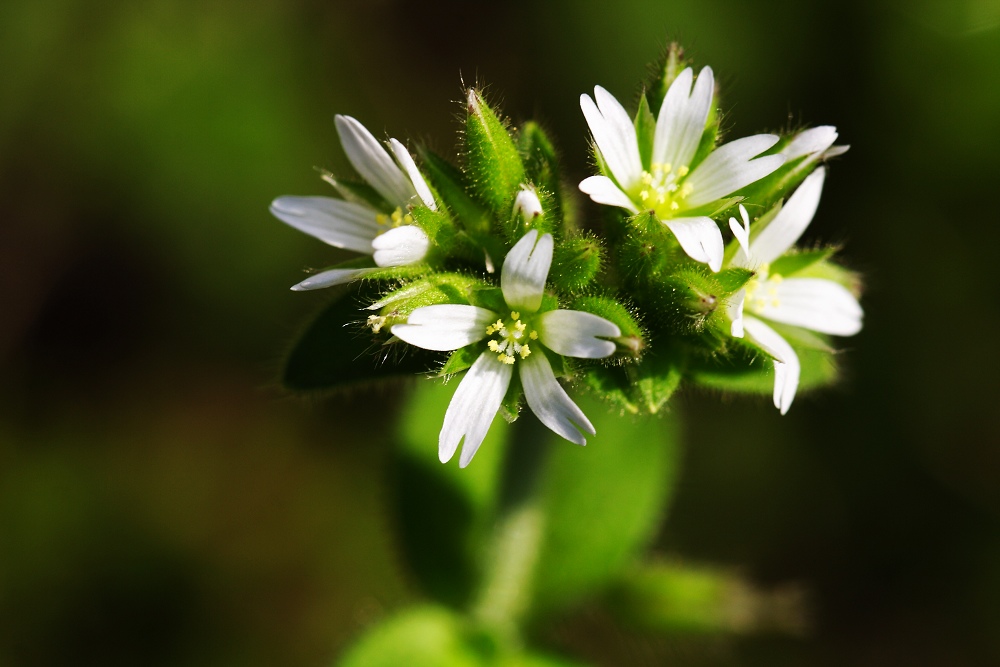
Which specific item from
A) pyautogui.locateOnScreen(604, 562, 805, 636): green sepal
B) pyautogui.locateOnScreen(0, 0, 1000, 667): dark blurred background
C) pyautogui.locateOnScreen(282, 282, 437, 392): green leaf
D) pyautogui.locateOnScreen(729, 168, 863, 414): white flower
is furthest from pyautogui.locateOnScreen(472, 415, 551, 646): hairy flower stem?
pyautogui.locateOnScreen(0, 0, 1000, 667): dark blurred background

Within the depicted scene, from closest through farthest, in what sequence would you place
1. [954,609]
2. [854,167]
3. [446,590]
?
[446,590], [954,609], [854,167]

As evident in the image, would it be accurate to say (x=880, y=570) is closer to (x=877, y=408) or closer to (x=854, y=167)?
(x=877, y=408)

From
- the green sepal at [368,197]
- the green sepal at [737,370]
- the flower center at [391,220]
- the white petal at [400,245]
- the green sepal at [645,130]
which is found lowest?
the white petal at [400,245]

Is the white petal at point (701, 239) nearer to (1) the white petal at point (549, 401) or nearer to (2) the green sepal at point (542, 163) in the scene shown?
(2) the green sepal at point (542, 163)

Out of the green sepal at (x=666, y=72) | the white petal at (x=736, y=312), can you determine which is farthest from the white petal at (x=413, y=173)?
the white petal at (x=736, y=312)

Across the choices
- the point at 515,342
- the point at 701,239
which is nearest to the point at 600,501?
the point at 515,342

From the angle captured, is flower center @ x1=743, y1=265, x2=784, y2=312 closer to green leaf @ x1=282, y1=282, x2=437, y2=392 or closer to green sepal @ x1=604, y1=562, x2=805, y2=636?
green leaf @ x1=282, y1=282, x2=437, y2=392

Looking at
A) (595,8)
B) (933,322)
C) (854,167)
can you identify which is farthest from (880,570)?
(595,8)
